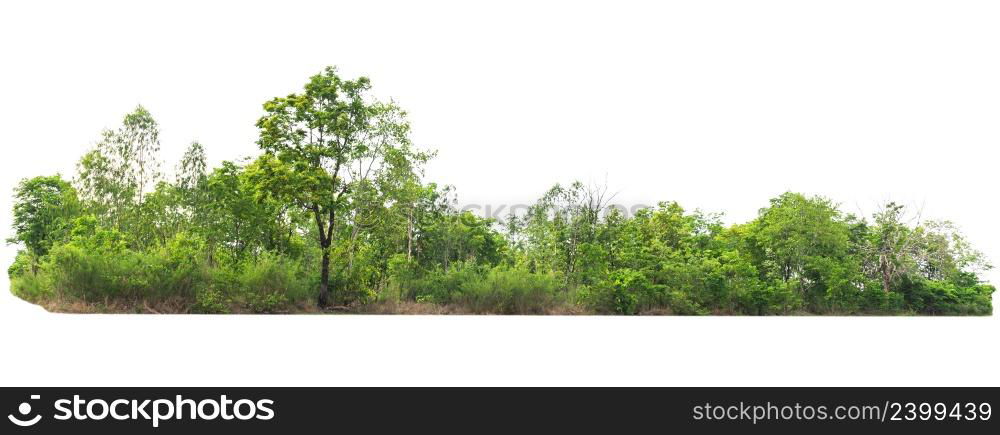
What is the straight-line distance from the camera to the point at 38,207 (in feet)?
60.4

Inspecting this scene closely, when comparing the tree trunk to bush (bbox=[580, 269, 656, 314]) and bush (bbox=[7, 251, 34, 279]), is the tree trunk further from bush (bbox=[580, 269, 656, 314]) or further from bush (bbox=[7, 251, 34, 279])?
bush (bbox=[7, 251, 34, 279])

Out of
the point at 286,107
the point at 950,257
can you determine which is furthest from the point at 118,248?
the point at 950,257

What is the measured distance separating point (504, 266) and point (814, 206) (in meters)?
8.61

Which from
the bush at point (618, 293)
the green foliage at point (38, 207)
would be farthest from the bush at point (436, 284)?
the green foliage at point (38, 207)

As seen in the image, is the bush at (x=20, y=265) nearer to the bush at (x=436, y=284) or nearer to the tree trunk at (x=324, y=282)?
the tree trunk at (x=324, y=282)

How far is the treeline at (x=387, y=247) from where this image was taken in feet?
48.8

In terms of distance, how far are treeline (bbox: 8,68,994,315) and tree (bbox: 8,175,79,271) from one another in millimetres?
49

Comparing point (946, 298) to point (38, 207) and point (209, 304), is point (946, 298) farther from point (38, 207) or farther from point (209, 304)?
point (38, 207)

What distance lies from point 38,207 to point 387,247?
1066cm

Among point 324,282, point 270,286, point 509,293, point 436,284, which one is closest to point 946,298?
point 509,293

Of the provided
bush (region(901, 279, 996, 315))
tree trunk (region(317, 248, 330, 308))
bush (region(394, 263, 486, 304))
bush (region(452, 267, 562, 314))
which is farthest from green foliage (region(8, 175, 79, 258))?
bush (region(901, 279, 996, 315))

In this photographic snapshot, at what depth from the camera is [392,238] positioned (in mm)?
16484

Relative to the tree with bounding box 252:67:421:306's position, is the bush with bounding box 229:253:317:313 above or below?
below

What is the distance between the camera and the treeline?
1488 centimetres
